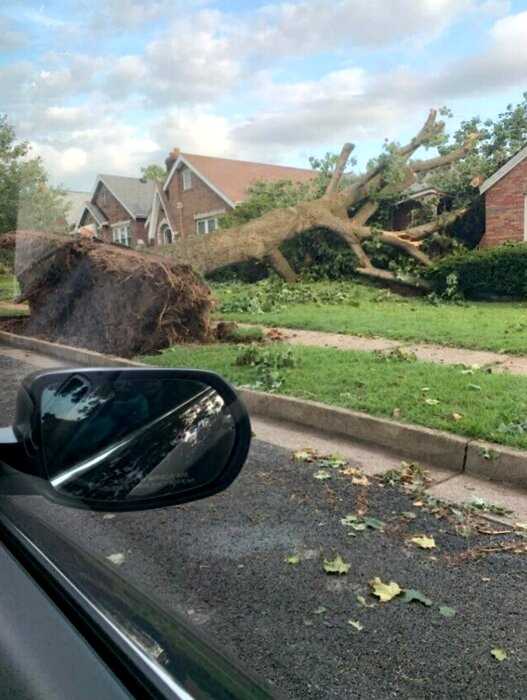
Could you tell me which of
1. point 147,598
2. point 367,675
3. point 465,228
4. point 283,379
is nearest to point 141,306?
point 283,379

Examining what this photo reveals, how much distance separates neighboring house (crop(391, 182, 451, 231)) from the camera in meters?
19.3

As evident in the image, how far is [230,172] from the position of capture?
1017 inches

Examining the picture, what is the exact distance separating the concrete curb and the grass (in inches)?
5.4

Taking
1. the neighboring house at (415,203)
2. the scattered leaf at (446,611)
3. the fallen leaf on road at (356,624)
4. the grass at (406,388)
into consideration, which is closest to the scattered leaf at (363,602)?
the fallen leaf on road at (356,624)

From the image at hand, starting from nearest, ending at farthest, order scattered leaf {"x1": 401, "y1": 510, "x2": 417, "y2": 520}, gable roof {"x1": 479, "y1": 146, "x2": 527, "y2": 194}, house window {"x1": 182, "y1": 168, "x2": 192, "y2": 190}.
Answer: scattered leaf {"x1": 401, "y1": 510, "x2": 417, "y2": 520} < gable roof {"x1": 479, "y1": 146, "x2": 527, "y2": 194} < house window {"x1": 182, "y1": 168, "x2": 192, "y2": 190}

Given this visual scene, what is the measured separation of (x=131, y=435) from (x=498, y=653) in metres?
1.80

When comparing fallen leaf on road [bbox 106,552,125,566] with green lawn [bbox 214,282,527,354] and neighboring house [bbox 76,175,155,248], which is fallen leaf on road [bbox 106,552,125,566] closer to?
green lawn [bbox 214,282,527,354]

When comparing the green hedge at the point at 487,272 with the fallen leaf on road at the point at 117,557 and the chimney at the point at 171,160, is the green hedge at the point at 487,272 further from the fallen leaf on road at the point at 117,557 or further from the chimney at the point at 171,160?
the chimney at the point at 171,160

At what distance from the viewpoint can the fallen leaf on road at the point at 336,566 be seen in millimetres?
2889

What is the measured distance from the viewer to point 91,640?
84cm

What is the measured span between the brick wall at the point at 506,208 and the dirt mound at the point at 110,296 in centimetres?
1109

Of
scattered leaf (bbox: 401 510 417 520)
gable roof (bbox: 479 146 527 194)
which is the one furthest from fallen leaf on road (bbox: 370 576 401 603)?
gable roof (bbox: 479 146 527 194)

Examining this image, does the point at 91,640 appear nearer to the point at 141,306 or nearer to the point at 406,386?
the point at 406,386

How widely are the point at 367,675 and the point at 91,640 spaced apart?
165 centimetres
